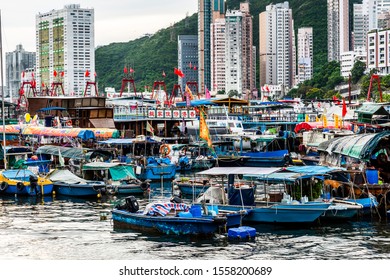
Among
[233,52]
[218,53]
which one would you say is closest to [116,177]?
[233,52]

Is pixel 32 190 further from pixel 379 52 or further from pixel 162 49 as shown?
pixel 162 49

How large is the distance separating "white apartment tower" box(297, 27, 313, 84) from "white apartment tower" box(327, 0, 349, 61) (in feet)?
11.6

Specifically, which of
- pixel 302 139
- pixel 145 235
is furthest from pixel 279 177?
pixel 302 139

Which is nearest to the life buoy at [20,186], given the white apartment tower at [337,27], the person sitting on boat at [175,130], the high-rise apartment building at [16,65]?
the person sitting on boat at [175,130]

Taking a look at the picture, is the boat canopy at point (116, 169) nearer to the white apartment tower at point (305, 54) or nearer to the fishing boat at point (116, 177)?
the fishing boat at point (116, 177)

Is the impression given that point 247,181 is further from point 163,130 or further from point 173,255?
point 163,130

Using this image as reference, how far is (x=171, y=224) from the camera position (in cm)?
1897

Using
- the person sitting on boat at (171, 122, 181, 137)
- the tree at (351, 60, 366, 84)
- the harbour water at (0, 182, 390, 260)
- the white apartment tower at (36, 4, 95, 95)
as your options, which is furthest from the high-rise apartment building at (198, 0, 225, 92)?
the harbour water at (0, 182, 390, 260)

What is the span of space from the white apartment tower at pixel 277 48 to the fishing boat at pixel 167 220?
408 ft

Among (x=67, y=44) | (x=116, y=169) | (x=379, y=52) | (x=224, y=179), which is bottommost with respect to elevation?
(x=224, y=179)

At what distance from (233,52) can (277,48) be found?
44.3 feet

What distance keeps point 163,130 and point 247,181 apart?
26470 millimetres

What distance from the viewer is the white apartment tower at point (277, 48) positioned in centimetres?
14325

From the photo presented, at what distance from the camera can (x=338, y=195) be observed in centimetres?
2317
